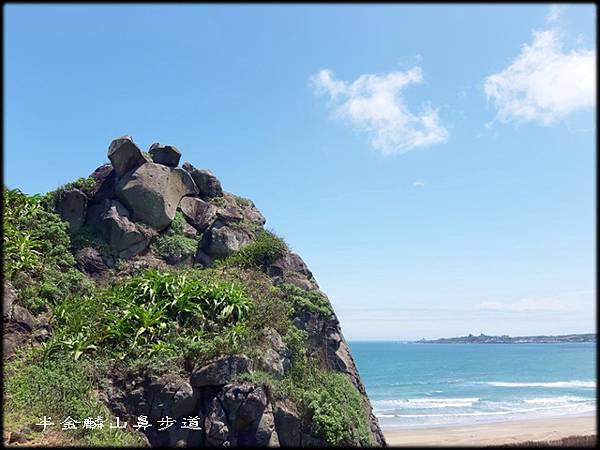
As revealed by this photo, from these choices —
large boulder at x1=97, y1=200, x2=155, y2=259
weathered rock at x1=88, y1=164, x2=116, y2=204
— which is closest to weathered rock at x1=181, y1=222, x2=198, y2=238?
large boulder at x1=97, y1=200, x2=155, y2=259

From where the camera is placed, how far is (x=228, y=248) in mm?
18391

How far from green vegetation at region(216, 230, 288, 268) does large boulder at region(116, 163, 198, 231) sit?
3418mm

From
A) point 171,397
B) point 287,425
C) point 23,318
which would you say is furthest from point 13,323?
point 287,425

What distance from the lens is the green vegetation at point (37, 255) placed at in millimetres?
14211

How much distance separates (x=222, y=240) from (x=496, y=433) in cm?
2086

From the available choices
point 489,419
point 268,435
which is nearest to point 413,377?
point 489,419

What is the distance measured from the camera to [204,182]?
2183cm

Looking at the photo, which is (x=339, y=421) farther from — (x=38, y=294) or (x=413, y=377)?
(x=413, y=377)

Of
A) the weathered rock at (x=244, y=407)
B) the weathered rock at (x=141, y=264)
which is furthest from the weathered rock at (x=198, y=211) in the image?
the weathered rock at (x=244, y=407)

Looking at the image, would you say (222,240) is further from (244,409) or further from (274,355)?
(244,409)

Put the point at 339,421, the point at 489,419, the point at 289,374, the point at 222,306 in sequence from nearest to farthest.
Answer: the point at 339,421, the point at 289,374, the point at 222,306, the point at 489,419

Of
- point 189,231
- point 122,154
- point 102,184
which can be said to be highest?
point 122,154

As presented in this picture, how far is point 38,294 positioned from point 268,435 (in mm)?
8753

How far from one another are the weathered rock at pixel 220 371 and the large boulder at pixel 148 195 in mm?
9022
